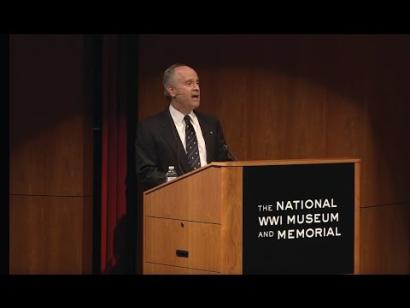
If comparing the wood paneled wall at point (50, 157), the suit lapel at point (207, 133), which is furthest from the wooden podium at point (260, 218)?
the wood paneled wall at point (50, 157)

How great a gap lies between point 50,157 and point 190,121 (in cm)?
143

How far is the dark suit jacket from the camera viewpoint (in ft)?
20.1

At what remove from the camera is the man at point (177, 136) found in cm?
616

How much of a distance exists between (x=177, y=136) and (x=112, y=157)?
42.1 inches

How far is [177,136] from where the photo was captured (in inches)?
246

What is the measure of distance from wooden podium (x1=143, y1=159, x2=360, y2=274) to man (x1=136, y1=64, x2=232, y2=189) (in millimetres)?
557

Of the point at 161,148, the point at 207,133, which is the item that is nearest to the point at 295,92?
the point at 207,133

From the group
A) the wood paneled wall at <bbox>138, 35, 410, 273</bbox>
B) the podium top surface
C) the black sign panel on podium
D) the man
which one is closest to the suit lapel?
the man

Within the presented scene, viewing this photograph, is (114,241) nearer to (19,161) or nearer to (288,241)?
(19,161)

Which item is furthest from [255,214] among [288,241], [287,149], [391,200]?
[391,200]

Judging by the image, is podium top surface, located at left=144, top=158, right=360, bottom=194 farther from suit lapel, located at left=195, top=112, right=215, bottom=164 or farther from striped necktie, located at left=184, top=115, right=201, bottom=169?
suit lapel, located at left=195, top=112, right=215, bottom=164

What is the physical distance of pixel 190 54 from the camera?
725 centimetres

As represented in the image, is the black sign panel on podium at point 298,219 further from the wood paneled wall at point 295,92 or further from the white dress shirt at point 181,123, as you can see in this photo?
the wood paneled wall at point 295,92

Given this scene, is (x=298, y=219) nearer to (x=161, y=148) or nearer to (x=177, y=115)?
(x=161, y=148)
